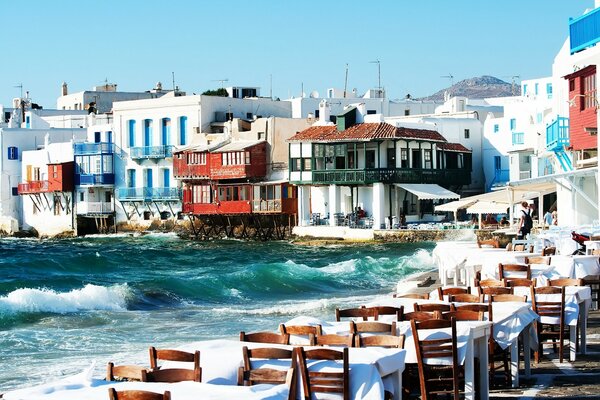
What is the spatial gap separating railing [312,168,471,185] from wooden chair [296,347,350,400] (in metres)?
55.9

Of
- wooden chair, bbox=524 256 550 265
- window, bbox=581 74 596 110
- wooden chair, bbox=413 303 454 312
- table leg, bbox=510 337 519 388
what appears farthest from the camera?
window, bbox=581 74 596 110

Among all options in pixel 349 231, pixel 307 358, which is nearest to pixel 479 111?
pixel 349 231

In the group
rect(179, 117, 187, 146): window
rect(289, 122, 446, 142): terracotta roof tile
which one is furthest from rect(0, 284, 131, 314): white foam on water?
rect(179, 117, 187, 146): window

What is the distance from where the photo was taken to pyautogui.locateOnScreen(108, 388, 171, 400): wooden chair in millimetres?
7904

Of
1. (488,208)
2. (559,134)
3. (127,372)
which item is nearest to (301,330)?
(127,372)

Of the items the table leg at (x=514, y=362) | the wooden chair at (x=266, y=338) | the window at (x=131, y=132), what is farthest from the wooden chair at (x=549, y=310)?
the window at (x=131, y=132)

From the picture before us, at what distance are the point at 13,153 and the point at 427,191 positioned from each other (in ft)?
119

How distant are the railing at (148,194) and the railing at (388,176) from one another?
587 inches

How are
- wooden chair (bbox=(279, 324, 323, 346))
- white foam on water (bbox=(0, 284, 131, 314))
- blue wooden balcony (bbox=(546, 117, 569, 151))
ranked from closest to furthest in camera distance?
1. wooden chair (bbox=(279, 324, 323, 346))
2. white foam on water (bbox=(0, 284, 131, 314))
3. blue wooden balcony (bbox=(546, 117, 569, 151))

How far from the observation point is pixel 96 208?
83.1m

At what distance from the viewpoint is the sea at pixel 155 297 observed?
819 inches

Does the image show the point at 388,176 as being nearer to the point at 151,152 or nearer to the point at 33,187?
the point at 151,152

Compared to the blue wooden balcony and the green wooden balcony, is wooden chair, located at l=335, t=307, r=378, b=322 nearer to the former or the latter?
the blue wooden balcony

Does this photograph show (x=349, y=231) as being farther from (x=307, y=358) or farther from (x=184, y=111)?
(x=307, y=358)
